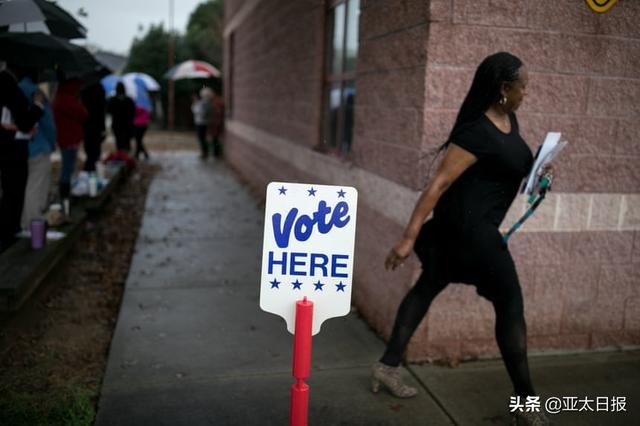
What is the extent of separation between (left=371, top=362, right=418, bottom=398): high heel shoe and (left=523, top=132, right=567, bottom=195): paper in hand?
4.34ft

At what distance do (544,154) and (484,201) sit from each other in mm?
431

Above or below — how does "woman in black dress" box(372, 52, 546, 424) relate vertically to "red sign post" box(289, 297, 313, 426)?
above

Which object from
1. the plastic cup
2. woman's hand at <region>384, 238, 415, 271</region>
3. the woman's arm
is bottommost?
the plastic cup

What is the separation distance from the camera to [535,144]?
4176mm

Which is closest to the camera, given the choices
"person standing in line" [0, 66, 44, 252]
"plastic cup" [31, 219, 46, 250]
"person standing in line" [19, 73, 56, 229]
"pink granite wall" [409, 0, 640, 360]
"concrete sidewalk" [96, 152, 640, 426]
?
"concrete sidewalk" [96, 152, 640, 426]

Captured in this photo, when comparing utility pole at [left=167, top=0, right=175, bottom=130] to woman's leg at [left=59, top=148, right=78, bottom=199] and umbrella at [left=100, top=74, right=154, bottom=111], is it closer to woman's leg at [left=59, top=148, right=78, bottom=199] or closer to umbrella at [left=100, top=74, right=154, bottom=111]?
umbrella at [left=100, top=74, right=154, bottom=111]

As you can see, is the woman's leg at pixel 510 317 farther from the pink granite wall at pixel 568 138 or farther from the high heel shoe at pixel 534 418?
the pink granite wall at pixel 568 138

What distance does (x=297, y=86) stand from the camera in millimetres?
7762

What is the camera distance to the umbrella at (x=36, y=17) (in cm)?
477

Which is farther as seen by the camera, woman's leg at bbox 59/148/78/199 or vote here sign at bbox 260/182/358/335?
woman's leg at bbox 59/148/78/199

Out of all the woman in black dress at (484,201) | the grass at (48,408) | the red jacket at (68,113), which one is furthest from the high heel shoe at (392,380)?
the red jacket at (68,113)

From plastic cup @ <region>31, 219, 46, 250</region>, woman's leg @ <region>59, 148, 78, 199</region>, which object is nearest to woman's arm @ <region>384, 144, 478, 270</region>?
plastic cup @ <region>31, 219, 46, 250</region>

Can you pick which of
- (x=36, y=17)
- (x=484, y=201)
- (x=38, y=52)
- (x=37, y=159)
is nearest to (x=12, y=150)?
(x=37, y=159)

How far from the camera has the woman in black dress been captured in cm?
317
